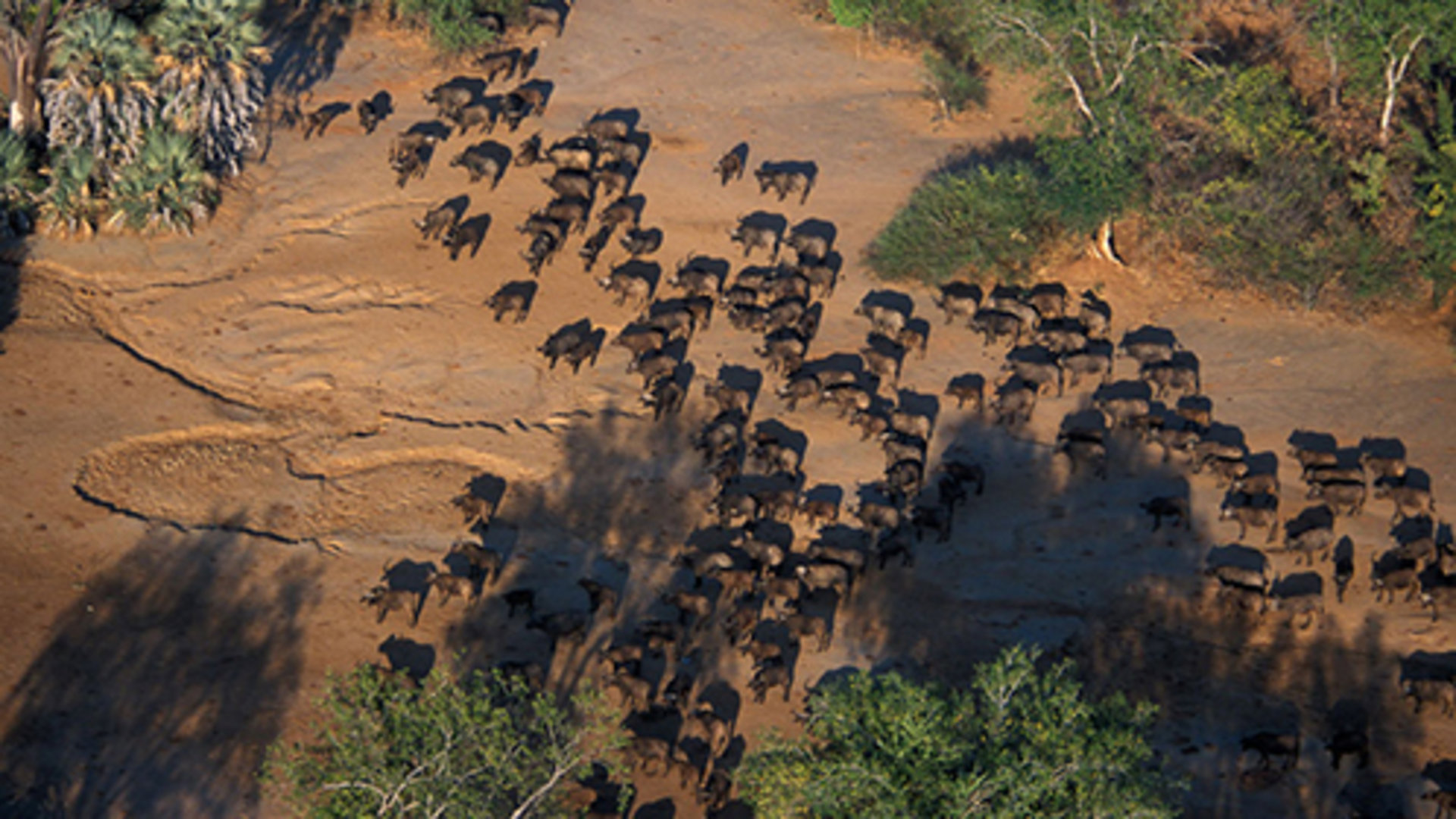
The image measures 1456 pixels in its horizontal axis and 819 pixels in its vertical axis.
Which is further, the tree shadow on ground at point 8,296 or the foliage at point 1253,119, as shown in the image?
the foliage at point 1253,119

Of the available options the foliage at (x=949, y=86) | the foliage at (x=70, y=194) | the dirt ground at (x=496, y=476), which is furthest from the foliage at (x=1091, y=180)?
the foliage at (x=70, y=194)

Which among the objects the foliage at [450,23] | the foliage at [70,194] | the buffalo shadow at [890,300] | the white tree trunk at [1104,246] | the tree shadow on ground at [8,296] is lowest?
the buffalo shadow at [890,300]

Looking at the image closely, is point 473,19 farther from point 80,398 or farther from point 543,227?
point 80,398

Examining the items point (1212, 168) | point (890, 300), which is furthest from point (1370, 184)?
point (890, 300)

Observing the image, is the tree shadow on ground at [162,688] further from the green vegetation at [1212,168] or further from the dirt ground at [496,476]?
the green vegetation at [1212,168]

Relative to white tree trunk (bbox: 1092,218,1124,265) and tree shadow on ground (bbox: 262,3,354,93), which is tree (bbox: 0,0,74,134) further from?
white tree trunk (bbox: 1092,218,1124,265)

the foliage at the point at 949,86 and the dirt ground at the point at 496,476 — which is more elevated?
the foliage at the point at 949,86

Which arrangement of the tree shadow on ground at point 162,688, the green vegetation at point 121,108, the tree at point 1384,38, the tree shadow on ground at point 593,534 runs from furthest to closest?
the tree at point 1384,38 → the green vegetation at point 121,108 → the tree shadow on ground at point 593,534 → the tree shadow on ground at point 162,688

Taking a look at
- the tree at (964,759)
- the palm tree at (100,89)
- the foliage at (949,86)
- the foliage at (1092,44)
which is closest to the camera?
the tree at (964,759)
